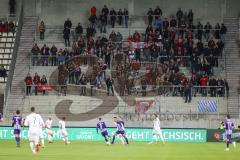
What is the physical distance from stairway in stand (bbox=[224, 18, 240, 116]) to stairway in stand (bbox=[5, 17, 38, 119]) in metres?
20.2

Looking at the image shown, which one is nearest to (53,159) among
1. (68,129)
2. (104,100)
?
(68,129)

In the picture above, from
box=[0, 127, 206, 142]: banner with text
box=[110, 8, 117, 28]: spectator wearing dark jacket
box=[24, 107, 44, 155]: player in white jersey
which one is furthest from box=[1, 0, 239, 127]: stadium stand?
box=[24, 107, 44, 155]: player in white jersey

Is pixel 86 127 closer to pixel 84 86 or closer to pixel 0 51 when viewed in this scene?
pixel 84 86

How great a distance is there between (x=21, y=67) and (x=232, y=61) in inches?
850

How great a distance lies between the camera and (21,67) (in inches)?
2746

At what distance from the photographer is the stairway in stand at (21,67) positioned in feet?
214

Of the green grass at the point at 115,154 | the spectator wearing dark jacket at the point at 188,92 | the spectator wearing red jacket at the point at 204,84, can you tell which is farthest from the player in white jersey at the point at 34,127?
the spectator wearing red jacket at the point at 204,84

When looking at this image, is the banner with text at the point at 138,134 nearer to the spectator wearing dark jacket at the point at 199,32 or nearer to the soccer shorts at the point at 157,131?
the soccer shorts at the point at 157,131

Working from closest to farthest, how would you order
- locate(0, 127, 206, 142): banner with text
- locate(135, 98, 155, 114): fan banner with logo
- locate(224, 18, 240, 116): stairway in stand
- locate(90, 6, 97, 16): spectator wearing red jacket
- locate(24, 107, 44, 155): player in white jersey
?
1. locate(24, 107, 44, 155): player in white jersey
2. locate(0, 127, 206, 142): banner with text
3. locate(135, 98, 155, 114): fan banner with logo
4. locate(224, 18, 240, 116): stairway in stand
5. locate(90, 6, 97, 16): spectator wearing red jacket

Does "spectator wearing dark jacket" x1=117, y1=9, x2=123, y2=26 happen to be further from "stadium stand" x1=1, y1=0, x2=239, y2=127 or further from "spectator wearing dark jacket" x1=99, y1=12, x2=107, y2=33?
"spectator wearing dark jacket" x1=99, y1=12, x2=107, y2=33

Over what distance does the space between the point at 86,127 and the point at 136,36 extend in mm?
14121

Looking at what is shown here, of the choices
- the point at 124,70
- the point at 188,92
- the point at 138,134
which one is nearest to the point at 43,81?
the point at 124,70

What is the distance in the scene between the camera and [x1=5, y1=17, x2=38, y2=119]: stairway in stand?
214ft

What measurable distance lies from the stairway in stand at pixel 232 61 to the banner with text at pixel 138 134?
588 cm
